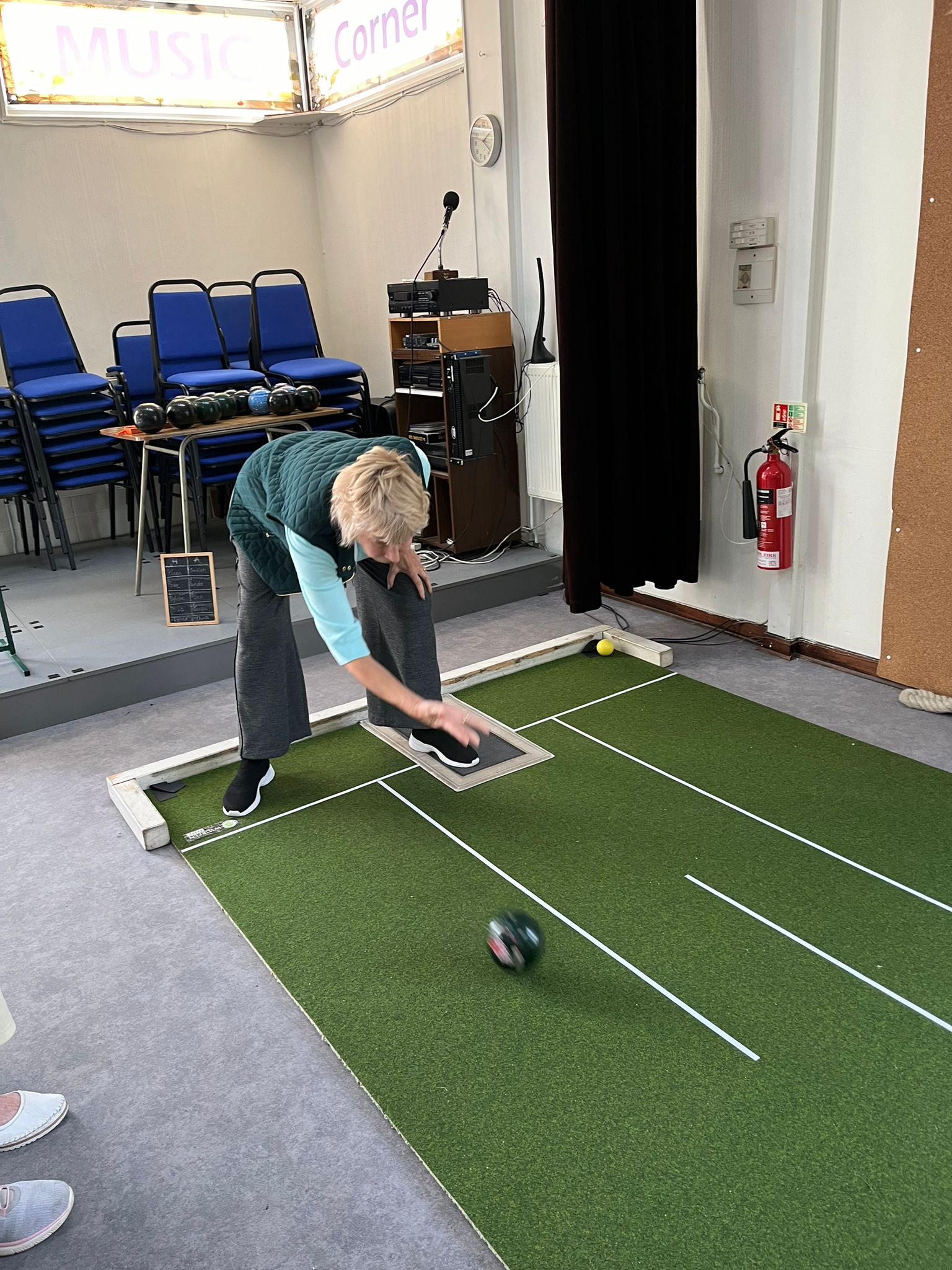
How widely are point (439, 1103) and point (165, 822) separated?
1.38 m

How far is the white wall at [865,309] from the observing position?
10.4ft

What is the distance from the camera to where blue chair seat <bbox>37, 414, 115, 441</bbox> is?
5.25m

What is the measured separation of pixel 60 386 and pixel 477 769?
3.44 m

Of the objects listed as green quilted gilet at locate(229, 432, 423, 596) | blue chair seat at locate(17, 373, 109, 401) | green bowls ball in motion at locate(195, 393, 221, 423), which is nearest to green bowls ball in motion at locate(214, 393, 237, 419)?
green bowls ball in motion at locate(195, 393, 221, 423)

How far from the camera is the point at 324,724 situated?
350 cm

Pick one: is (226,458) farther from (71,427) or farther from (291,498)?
(291,498)

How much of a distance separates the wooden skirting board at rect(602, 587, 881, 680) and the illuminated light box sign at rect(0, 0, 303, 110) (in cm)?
441

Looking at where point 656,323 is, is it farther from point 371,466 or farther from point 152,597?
point 152,597

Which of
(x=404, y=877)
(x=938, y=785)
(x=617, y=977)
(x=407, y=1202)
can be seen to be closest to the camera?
(x=407, y=1202)

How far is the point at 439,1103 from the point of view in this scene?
6.27 ft

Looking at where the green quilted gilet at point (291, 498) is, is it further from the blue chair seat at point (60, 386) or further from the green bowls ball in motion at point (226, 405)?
the blue chair seat at point (60, 386)

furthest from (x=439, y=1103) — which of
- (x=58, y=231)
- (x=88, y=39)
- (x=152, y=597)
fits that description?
(x=88, y=39)

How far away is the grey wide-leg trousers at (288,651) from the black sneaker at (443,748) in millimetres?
151

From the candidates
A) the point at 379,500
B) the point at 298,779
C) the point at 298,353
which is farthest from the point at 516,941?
the point at 298,353
